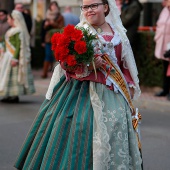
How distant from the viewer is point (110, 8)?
564 centimetres

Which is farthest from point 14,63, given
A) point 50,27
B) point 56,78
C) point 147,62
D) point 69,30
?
point 69,30

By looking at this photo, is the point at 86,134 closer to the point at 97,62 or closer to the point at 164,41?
the point at 97,62

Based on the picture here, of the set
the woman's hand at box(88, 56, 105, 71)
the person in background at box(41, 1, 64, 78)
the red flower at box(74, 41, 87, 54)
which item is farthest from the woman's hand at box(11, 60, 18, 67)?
the red flower at box(74, 41, 87, 54)

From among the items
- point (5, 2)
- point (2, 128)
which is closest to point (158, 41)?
point (2, 128)

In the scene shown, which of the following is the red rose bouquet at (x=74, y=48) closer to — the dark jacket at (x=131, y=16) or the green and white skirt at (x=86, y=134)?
the green and white skirt at (x=86, y=134)

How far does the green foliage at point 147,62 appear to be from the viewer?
1300cm

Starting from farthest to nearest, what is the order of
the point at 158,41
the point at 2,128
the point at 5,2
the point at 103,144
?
the point at 5,2
the point at 158,41
the point at 2,128
the point at 103,144

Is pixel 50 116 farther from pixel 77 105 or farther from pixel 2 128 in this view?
pixel 2 128

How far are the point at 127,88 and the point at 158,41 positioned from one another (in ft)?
22.6

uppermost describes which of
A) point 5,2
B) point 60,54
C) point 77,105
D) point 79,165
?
point 60,54

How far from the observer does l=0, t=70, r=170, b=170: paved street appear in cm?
734

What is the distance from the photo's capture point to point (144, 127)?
9438 millimetres

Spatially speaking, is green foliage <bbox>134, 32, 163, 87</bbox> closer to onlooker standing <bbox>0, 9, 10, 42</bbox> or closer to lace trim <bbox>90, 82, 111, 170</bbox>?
onlooker standing <bbox>0, 9, 10, 42</bbox>

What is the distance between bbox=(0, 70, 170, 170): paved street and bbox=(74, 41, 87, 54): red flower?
2007mm
